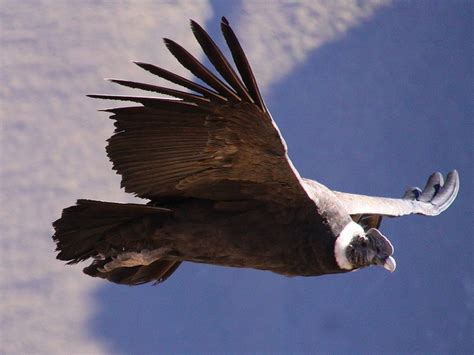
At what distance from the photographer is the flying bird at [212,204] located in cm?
502

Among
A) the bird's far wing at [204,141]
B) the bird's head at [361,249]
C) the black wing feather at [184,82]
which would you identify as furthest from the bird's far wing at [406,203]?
the black wing feather at [184,82]

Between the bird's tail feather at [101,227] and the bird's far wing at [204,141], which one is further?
the bird's tail feather at [101,227]

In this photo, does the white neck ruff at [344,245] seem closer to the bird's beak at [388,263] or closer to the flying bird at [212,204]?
the flying bird at [212,204]

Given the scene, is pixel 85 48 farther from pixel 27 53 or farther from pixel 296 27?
pixel 296 27

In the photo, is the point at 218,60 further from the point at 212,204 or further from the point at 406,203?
the point at 406,203

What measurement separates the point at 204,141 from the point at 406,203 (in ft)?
5.88

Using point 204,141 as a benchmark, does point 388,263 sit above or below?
below

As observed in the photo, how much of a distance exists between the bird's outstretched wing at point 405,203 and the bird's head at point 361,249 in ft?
0.85

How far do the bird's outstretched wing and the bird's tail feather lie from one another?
969mm

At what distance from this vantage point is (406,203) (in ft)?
21.4

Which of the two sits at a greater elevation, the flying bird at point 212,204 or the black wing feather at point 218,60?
the black wing feather at point 218,60

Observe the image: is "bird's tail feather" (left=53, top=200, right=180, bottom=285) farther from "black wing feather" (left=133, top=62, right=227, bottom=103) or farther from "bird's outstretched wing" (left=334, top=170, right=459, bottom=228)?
"bird's outstretched wing" (left=334, top=170, right=459, bottom=228)

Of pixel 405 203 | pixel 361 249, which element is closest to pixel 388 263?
pixel 361 249

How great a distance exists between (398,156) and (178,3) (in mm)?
2498
